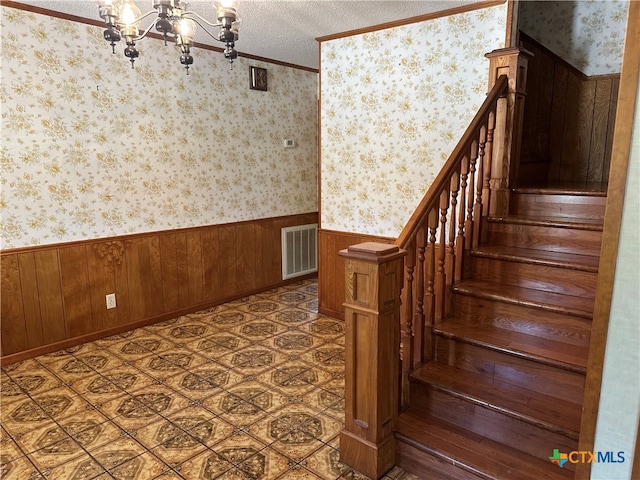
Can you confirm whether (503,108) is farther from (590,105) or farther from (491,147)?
(590,105)

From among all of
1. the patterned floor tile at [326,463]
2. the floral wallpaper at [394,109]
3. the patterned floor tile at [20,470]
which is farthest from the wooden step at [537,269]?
the patterned floor tile at [20,470]

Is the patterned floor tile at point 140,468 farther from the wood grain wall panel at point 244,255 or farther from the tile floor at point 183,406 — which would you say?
the wood grain wall panel at point 244,255

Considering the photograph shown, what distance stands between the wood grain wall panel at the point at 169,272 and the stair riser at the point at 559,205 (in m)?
2.97

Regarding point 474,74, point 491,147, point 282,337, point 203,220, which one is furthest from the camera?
point 203,220

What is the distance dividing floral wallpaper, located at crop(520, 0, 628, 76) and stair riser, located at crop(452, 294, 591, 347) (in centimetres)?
251

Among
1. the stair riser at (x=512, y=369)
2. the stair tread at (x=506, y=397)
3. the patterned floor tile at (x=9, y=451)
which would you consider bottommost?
the patterned floor tile at (x=9, y=451)

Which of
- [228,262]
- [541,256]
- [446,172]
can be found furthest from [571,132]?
[228,262]

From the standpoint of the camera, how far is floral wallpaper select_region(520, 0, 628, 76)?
3463mm

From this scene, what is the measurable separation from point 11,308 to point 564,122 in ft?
15.7

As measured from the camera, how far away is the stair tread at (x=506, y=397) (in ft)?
6.01

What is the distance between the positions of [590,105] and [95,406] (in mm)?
4437

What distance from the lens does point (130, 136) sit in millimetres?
3719

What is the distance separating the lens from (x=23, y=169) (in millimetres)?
3141

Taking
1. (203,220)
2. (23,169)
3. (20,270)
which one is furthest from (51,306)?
(203,220)
